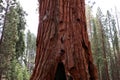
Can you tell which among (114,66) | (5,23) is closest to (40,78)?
(5,23)

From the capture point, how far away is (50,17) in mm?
3869

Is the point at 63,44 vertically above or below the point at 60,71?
above

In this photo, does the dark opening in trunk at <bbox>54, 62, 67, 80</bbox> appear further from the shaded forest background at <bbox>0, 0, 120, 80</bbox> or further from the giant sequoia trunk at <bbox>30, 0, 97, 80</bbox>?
the shaded forest background at <bbox>0, 0, 120, 80</bbox>

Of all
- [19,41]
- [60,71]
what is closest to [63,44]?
[60,71]

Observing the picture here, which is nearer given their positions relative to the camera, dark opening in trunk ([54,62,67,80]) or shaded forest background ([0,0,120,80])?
dark opening in trunk ([54,62,67,80])

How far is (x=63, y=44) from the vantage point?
361 centimetres

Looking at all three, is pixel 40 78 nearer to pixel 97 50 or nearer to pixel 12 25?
pixel 12 25

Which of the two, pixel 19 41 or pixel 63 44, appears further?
pixel 19 41

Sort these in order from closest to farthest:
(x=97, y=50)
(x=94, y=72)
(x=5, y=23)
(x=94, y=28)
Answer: (x=94, y=72), (x=5, y=23), (x=97, y=50), (x=94, y=28)

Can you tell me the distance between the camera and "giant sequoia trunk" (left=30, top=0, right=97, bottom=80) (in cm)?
351

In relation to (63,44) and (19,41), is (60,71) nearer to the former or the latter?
(63,44)

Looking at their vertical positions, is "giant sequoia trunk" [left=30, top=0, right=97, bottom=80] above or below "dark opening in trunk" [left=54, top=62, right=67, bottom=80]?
above

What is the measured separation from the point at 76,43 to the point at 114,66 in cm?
5179

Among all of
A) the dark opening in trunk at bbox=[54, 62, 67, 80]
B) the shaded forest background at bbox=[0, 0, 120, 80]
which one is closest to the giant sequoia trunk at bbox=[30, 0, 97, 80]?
the dark opening in trunk at bbox=[54, 62, 67, 80]
